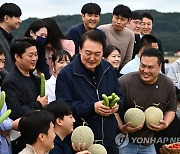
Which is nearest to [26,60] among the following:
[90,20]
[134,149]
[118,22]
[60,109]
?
[60,109]

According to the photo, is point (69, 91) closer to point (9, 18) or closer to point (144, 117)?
point (144, 117)

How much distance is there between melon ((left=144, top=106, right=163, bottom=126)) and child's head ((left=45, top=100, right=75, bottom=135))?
5.09 ft

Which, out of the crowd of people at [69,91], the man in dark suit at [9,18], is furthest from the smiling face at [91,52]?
the man in dark suit at [9,18]

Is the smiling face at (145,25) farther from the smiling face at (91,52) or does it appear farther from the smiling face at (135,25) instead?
the smiling face at (91,52)

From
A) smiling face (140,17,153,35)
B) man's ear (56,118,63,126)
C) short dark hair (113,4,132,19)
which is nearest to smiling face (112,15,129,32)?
short dark hair (113,4,132,19)

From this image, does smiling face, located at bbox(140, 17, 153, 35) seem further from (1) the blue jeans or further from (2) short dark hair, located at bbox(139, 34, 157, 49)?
(1) the blue jeans

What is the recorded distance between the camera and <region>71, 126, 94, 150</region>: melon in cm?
571

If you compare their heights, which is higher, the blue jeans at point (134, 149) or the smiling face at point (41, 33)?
the smiling face at point (41, 33)

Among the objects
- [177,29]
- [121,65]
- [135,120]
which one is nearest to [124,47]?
[121,65]

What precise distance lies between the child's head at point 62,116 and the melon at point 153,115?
1.55 m

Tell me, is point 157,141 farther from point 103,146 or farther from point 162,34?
point 162,34

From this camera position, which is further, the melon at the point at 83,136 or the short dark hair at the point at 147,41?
the short dark hair at the point at 147,41

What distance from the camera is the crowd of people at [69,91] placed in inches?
221

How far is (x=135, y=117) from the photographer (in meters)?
6.80
